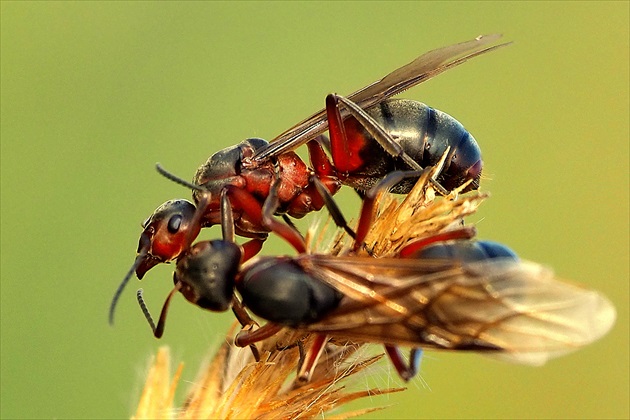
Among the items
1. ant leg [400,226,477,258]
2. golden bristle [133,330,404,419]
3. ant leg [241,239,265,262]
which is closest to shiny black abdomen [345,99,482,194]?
ant leg [241,239,265,262]

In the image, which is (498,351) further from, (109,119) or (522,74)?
(522,74)

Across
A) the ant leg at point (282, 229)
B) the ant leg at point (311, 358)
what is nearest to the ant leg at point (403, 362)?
the ant leg at point (311, 358)

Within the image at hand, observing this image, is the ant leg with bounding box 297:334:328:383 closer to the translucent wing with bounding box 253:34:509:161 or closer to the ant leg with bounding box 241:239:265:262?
the ant leg with bounding box 241:239:265:262

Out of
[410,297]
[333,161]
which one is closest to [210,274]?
[410,297]

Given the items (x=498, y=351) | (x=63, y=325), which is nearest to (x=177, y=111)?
(x=63, y=325)

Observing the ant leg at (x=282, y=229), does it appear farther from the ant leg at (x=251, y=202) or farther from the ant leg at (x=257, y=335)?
the ant leg at (x=257, y=335)

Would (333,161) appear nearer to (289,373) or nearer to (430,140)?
(430,140)
